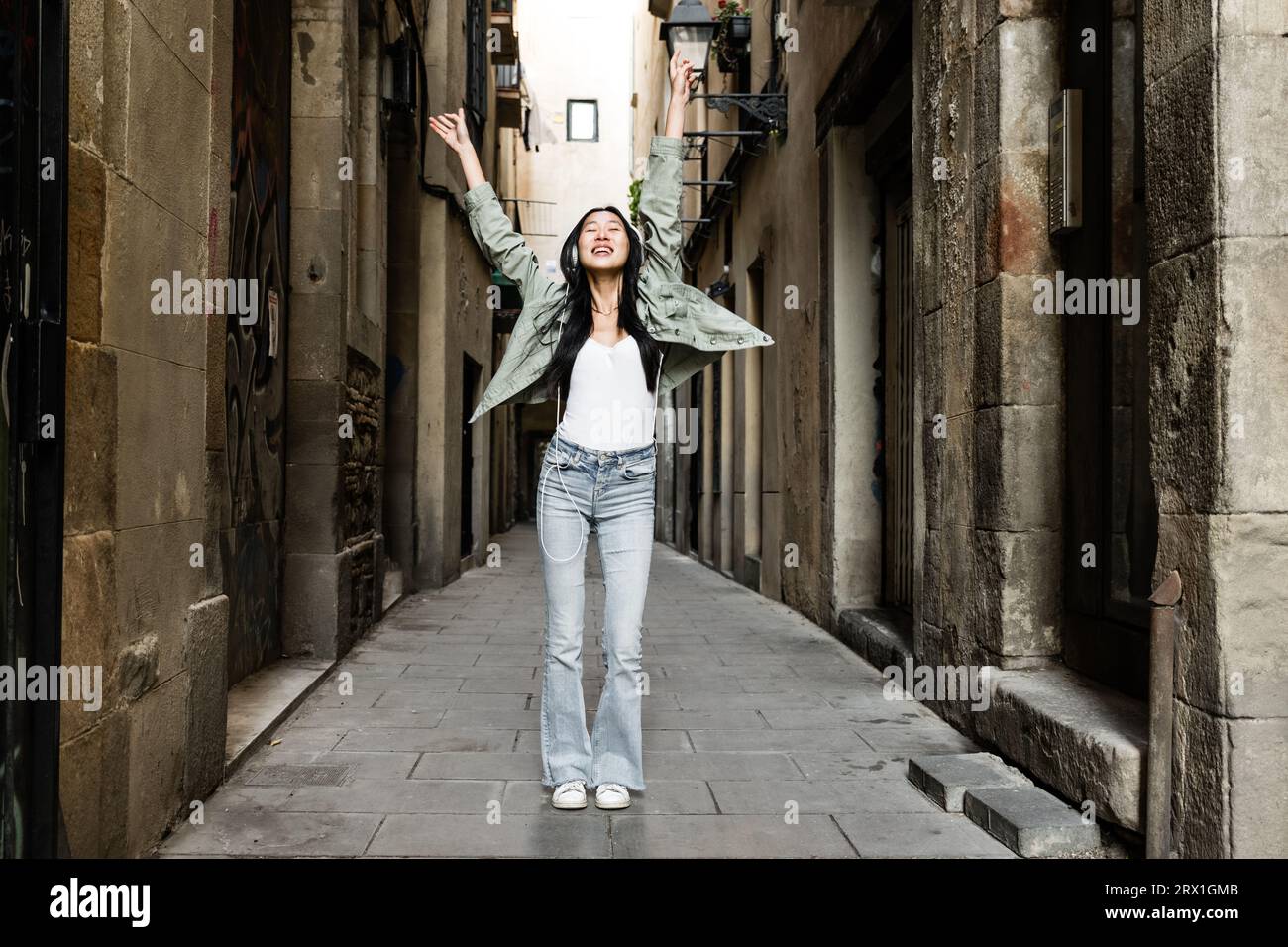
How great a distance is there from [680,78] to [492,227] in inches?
31.0

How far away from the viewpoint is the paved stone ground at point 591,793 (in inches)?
126

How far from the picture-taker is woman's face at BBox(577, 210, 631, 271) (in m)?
3.49

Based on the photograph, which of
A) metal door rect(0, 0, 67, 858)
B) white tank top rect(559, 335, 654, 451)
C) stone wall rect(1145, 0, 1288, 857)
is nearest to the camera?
metal door rect(0, 0, 67, 858)

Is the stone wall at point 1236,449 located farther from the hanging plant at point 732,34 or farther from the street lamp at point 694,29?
the hanging plant at point 732,34

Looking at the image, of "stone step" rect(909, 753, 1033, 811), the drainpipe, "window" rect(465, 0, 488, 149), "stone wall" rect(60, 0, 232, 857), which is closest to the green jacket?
"stone wall" rect(60, 0, 232, 857)

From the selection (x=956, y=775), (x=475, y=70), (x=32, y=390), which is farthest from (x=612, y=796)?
(x=475, y=70)

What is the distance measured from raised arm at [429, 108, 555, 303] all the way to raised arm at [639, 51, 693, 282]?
0.38 meters

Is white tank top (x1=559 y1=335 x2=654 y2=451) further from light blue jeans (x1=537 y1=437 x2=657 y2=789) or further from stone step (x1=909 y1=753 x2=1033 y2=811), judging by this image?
stone step (x1=909 y1=753 x2=1033 y2=811)

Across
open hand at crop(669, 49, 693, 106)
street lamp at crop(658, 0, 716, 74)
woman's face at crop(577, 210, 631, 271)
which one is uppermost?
street lamp at crop(658, 0, 716, 74)

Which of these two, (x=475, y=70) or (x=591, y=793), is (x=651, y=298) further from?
(x=475, y=70)

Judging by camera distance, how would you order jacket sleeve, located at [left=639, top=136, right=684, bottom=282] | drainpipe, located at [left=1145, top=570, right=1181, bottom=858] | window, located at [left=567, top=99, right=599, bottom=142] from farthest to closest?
window, located at [left=567, top=99, right=599, bottom=142], jacket sleeve, located at [left=639, top=136, right=684, bottom=282], drainpipe, located at [left=1145, top=570, right=1181, bottom=858]

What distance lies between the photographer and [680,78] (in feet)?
11.6

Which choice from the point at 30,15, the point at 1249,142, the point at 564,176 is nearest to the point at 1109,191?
the point at 1249,142
